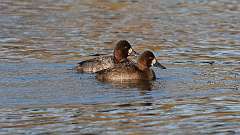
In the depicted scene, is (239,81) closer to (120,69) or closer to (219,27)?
(120,69)

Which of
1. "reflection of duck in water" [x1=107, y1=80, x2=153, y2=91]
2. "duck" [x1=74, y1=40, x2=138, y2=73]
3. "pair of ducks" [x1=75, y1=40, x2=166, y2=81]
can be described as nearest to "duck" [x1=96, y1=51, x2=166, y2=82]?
"pair of ducks" [x1=75, y1=40, x2=166, y2=81]

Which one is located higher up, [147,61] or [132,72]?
[147,61]

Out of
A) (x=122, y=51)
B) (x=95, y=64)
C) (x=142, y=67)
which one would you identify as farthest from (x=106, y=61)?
(x=142, y=67)

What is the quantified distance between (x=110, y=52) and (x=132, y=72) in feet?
10.8

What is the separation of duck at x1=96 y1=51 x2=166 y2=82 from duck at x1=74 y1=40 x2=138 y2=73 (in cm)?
54

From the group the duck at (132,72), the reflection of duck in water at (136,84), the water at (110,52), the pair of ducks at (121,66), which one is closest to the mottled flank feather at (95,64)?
the pair of ducks at (121,66)

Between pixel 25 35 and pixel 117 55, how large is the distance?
414cm

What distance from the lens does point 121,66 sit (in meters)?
15.2

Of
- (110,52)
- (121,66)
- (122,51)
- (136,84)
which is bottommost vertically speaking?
(136,84)

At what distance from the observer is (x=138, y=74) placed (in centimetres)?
1509

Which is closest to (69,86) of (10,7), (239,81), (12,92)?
(12,92)

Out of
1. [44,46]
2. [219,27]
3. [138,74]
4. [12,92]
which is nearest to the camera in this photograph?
[12,92]

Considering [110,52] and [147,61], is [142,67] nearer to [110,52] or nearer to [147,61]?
[147,61]

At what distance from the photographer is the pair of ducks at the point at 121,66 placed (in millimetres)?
14945
